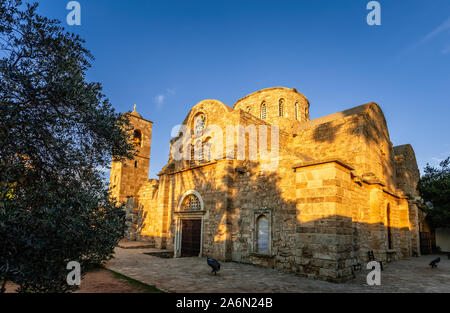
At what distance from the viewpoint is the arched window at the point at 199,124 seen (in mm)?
16516

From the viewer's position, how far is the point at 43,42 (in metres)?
5.25

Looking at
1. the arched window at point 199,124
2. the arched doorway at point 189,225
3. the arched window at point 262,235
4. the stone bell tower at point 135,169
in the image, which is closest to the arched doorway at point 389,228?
the arched window at point 262,235

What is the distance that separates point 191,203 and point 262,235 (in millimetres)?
5755

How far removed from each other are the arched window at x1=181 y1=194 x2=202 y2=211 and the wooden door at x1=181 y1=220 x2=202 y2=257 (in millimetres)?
746

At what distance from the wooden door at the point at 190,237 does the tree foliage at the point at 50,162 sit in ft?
28.7

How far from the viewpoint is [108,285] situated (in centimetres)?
715

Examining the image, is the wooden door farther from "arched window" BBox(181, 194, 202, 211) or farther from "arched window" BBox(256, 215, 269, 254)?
"arched window" BBox(256, 215, 269, 254)

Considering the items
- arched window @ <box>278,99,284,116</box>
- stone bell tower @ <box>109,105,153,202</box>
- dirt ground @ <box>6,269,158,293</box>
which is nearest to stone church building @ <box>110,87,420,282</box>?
dirt ground @ <box>6,269,158,293</box>

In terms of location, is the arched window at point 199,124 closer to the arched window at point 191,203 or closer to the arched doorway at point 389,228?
the arched window at point 191,203

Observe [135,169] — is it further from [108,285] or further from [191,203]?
[108,285]

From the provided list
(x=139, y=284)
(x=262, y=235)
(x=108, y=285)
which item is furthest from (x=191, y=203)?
(x=108, y=285)

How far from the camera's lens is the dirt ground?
6527mm

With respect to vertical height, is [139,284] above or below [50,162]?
below

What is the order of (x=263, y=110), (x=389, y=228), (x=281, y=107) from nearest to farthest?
(x=389, y=228) < (x=281, y=107) < (x=263, y=110)
